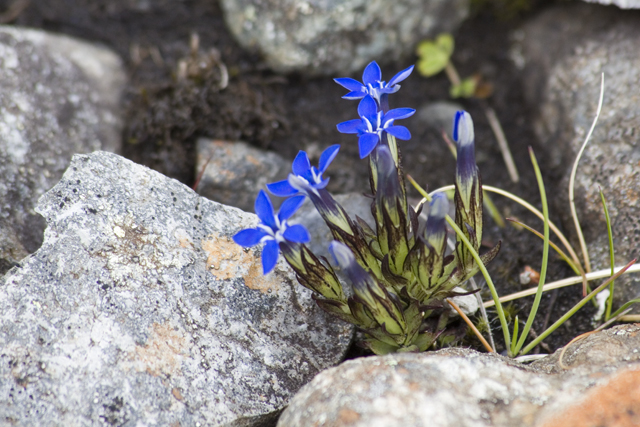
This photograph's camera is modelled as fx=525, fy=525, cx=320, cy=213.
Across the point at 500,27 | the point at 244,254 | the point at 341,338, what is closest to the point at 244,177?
the point at 244,254

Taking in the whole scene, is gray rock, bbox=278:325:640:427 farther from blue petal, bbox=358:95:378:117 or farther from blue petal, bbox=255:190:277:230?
blue petal, bbox=358:95:378:117

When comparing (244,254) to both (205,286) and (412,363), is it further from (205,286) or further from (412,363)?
(412,363)

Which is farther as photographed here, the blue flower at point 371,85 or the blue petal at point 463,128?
the blue flower at point 371,85

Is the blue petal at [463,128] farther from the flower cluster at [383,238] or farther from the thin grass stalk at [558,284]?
the thin grass stalk at [558,284]

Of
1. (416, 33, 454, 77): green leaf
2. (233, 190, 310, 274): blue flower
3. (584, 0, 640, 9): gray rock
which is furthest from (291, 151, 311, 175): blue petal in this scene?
(584, 0, 640, 9): gray rock

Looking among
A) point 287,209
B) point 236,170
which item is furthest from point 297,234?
point 236,170

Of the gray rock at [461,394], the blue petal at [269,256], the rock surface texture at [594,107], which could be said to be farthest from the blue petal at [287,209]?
the rock surface texture at [594,107]

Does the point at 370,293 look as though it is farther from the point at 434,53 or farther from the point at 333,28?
the point at 434,53
